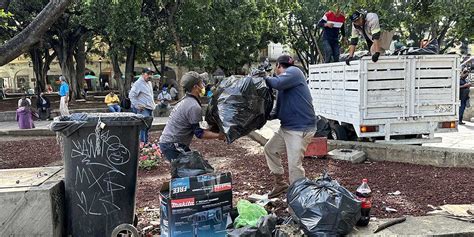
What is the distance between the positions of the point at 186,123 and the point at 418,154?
4.47 meters

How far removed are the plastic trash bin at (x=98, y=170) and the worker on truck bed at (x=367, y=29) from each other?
16.1ft

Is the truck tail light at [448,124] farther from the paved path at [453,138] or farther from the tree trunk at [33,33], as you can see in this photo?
the tree trunk at [33,33]

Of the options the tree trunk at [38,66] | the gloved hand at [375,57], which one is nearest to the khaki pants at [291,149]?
the gloved hand at [375,57]

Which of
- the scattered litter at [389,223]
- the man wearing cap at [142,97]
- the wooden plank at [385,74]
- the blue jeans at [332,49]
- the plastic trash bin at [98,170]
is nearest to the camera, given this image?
the plastic trash bin at [98,170]

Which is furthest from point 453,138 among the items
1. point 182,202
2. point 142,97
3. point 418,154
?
point 182,202

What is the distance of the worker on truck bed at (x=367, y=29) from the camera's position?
286 inches

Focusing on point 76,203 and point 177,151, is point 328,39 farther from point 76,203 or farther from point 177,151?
point 76,203

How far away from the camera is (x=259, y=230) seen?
138 inches

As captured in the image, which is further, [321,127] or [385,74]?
[321,127]

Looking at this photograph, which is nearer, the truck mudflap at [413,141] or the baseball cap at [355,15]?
the truck mudflap at [413,141]

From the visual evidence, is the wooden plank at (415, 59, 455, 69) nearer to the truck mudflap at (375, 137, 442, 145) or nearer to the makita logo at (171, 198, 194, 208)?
the truck mudflap at (375, 137, 442, 145)

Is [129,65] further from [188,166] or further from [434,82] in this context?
[188,166]

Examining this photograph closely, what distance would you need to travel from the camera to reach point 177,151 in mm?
4234

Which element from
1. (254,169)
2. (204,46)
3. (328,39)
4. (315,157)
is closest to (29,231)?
(254,169)
